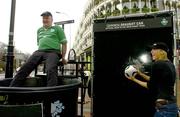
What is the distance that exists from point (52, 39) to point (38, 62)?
1.38 ft

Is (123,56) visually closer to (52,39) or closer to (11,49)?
(52,39)

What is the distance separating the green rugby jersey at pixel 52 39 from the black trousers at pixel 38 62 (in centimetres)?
12

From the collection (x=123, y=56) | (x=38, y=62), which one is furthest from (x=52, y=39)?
(x=123, y=56)

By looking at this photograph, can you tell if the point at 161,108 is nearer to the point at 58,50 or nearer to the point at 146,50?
the point at 58,50

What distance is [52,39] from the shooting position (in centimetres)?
486

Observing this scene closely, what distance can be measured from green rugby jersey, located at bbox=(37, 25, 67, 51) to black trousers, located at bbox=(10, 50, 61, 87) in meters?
0.12

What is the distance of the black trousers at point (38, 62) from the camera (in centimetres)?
436

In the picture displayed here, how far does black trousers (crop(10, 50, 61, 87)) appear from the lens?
4.36 metres

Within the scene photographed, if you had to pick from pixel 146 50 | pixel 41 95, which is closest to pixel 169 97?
pixel 41 95

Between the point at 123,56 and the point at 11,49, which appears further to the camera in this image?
the point at 11,49

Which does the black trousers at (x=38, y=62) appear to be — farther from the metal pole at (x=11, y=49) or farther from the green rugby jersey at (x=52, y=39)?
the metal pole at (x=11, y=49)

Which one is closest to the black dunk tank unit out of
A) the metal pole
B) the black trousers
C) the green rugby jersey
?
the metal pole

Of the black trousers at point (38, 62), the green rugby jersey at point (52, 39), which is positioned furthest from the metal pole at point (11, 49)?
the black trousers at point (38, 62)

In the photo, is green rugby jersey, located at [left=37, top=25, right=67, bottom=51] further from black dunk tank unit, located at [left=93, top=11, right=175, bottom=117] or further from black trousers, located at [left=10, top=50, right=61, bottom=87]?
black dunk tank unit, located at [left=93, top=11, right=175, bottom=117]
